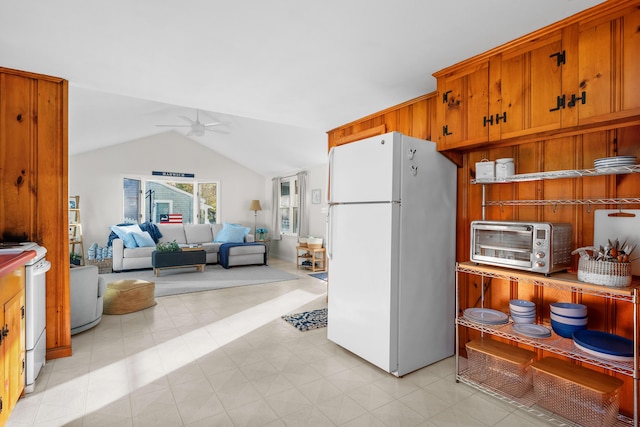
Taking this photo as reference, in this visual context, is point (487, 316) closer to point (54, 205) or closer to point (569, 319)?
point (569, 319)

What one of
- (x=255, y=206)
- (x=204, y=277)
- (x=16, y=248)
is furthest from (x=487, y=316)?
(x=255, y=206)

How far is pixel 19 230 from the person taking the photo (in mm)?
2494

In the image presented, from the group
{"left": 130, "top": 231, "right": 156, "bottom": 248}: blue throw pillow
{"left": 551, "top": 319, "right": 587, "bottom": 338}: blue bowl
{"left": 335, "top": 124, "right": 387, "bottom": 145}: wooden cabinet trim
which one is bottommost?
{"left": 551, "top": 319, "right": 587, "bottom": 338}: blue bowl

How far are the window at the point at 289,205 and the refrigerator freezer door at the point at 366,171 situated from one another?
4.90 meters

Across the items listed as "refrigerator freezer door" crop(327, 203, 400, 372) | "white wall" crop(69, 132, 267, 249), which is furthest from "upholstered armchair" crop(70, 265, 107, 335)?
"white wall" crop(69, 132, 267, 249)

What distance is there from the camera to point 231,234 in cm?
745

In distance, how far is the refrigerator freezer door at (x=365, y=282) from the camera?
91.7 inches

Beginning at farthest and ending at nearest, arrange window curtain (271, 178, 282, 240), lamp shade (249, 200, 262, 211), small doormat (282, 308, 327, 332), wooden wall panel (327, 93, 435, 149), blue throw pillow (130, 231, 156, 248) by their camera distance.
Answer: lamp shade (249, 200, 262, 211) < window curtain (271, 178, 282, 240) < blue throw pillow (130, 231, 156, 248) < small doormat (282, 308, 327, 332) < wooden wall panel (327, 93, 435, 149)

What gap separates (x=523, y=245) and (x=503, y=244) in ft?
0.41

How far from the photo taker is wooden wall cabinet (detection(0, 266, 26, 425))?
1599mm

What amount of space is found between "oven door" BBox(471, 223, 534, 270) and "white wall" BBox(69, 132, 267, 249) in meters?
7.17

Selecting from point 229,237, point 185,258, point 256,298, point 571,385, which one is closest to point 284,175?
point 229,237

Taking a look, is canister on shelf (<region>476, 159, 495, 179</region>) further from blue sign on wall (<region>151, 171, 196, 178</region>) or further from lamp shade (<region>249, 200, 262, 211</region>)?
blue sign on wall (<region>151, 171, 196, 178</region>)

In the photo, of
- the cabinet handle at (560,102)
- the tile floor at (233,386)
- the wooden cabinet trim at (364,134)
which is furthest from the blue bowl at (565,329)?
the wooden cabinet trim at (364,134)
